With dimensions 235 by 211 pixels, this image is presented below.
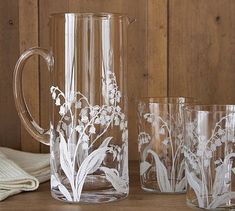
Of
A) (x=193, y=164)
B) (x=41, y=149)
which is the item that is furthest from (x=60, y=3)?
(x=193, y=164)

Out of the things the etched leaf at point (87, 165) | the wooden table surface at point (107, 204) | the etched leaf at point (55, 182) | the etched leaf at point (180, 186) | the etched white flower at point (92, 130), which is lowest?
the wooden table surface at point (107, 204)

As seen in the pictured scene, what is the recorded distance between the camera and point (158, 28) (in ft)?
4.00

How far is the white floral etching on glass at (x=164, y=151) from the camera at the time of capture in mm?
966

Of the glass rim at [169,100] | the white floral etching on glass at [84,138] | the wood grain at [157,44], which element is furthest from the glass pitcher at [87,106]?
the wood grain at [157,44]

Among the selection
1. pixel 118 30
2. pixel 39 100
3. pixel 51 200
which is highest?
pixel 118 30

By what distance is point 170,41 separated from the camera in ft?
4.01

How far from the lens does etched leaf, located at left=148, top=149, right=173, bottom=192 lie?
0.96 meters

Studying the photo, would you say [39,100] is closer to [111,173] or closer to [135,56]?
[135,56]

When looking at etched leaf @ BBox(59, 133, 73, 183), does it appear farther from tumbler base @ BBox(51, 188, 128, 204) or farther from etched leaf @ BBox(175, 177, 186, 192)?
etched leaf @ BBox(175, 177, 186, 192)

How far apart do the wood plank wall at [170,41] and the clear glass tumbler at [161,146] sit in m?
0.25

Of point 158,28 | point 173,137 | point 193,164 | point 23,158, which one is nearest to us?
point 193,164

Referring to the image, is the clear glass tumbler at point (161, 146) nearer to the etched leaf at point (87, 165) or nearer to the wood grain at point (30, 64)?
the etched leaf at point (87, 165)

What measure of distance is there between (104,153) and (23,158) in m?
0.27

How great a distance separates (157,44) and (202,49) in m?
0.09
